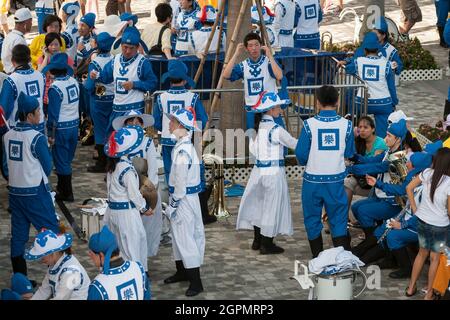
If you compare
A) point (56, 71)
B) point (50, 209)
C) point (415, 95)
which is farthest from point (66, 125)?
point (415, 95)

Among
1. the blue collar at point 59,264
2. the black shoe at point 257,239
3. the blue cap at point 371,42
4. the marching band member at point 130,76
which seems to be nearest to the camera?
the blue collar at point 59,264

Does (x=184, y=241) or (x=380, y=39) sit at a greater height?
(x=380, y=39)

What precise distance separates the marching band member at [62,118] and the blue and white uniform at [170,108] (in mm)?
1297

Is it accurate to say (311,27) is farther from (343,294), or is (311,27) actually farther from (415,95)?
(343,294)

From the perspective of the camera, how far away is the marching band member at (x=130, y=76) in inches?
610

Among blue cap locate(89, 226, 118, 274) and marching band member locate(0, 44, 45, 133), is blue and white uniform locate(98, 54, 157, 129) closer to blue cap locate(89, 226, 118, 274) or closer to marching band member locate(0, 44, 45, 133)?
marching band member locate(0, 44, 45, 133)

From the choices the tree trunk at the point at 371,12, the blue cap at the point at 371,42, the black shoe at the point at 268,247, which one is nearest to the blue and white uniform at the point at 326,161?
the black shoe at the point at 268,247

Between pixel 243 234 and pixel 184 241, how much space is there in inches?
79.6

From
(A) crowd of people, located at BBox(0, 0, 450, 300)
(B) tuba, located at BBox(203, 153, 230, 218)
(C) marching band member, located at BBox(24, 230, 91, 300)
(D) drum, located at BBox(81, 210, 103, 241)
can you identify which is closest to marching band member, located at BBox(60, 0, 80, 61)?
(A) crowd of people, located at BBox(0, 0, 450, 300)

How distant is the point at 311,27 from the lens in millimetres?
19953

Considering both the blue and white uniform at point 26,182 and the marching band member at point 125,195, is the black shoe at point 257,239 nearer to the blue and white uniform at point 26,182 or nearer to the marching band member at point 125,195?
the marching band member at point 125,195

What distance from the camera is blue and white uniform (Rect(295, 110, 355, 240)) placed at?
42.0 feet
